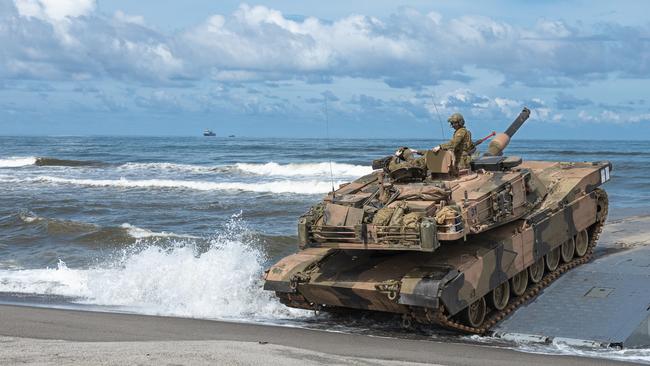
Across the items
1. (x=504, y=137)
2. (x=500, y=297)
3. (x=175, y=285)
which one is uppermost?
(x=504, y=137)

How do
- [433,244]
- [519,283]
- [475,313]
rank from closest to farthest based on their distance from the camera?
1. [433,244]
2. [475,313]
3. [519,283]

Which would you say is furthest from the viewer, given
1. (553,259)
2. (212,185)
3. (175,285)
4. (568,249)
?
(212,185)

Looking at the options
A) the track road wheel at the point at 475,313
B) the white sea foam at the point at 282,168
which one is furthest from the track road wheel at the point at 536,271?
the white sea foam at the point at 282,168

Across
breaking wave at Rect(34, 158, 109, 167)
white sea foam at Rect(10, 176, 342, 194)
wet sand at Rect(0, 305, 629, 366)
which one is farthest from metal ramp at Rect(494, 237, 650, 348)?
breaking wave at Rect(34, 158, 109, 167)

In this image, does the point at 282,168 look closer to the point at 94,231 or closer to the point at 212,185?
the point at 212,185

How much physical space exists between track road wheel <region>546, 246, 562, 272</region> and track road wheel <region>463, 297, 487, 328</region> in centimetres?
257

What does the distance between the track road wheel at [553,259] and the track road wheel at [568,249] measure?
0.10 m

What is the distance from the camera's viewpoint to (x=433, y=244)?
36.9 feet

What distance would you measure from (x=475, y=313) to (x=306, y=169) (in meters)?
35.4

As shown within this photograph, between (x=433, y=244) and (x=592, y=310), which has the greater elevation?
(x=433, y=244)

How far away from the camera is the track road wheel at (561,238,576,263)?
1559 cm

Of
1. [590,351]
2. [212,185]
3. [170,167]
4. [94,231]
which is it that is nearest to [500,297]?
[590,351]

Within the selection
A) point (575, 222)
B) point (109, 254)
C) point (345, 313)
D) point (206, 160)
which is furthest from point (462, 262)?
point (206, 160)

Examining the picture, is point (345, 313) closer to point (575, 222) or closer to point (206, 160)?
point (575, 222)
